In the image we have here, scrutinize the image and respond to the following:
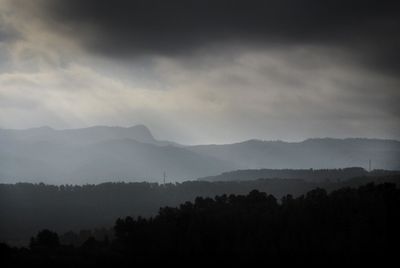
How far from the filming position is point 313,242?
131m

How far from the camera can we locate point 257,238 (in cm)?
13612

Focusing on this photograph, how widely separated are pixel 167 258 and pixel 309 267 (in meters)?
30.9

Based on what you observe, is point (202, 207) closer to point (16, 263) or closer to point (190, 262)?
point (190, 262)

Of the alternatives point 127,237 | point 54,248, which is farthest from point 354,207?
point 54,248

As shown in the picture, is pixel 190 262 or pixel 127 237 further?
pixel 127 237

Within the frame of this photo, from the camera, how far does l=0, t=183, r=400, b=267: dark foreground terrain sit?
4882 inches

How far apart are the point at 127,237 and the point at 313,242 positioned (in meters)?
Answer: 45.6

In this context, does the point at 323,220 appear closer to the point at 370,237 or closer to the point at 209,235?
the point at 370,237

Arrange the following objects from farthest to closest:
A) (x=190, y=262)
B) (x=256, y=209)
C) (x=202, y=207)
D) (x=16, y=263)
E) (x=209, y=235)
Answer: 1. (x=202, y=207)
2. (x=256, y=209)
3. (x=209, y=235)
4. (x=190, y=262)
5. (x=16, y=263)

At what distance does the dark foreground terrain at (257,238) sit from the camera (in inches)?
4882

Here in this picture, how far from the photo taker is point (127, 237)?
146 m

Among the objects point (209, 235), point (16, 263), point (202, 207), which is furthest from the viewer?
point (202, 207)

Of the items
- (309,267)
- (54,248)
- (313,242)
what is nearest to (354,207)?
(313,242)

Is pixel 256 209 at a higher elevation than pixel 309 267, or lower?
higher
